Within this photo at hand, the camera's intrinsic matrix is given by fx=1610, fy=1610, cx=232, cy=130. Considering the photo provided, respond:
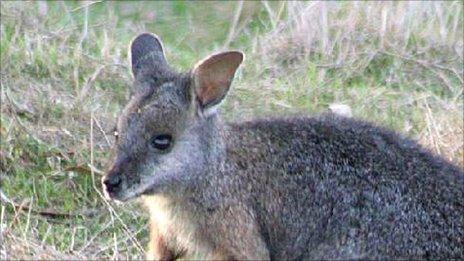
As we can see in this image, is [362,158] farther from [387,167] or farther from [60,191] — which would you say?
[60,191]

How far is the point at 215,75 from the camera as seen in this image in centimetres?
708

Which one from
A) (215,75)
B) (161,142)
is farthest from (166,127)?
(215,75)

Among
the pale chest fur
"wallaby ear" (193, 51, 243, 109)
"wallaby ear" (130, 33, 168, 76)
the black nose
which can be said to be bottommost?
the pale chest fur

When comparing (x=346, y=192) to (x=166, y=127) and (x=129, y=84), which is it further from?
(x=129, y=84)

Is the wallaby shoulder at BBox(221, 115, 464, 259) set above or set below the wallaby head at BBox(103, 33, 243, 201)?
below

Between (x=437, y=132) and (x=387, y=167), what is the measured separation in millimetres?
1615

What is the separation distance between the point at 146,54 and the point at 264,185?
0.84 metres

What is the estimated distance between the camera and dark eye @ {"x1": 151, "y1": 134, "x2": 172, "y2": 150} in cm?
699

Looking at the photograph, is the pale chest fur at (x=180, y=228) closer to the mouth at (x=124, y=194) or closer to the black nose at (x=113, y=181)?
the mouth at (x=124, y=194)

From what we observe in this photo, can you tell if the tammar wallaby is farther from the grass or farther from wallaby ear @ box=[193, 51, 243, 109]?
the grass

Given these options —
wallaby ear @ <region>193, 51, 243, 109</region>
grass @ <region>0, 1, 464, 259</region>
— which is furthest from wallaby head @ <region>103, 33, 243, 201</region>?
grass @ <region>0, 1, 464, 259</region>

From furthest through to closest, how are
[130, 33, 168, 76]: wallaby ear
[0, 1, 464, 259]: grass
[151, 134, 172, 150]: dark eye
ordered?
[0, 1, 464, 259]: grass → [130, 33, 168, 76]: wallaby ear → [151, 134, 172, 150]: dark eye

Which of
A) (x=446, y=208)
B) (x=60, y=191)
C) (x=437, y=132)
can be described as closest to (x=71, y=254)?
(x=60, y=191)

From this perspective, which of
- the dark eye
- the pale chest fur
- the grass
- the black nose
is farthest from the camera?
the grass
